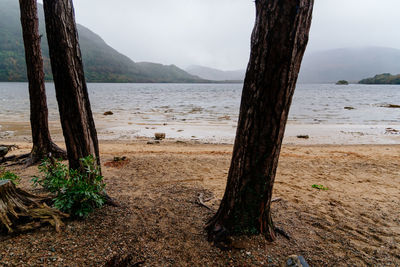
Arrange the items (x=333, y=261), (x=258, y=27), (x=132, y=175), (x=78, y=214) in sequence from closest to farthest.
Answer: (x=258, y=27)
(x=333, y=261)
(x=78, y=214)
(x=132, y=175)

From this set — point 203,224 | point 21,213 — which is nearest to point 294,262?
point 203,224

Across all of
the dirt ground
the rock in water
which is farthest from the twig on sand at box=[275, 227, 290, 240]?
the rock in water

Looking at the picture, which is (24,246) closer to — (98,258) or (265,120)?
(98,258)

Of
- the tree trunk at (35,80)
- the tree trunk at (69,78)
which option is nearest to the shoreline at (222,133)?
the tree trunk at (35,80)

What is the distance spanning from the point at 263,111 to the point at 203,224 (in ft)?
7.02

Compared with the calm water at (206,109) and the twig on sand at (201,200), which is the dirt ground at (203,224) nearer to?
the twig on sand at (201,200)

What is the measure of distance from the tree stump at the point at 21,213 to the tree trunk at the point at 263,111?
2339mm

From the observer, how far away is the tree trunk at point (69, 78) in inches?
126

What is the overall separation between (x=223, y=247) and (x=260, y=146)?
1494 mm

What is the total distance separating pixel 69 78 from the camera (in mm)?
3330

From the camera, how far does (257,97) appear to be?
103 inches

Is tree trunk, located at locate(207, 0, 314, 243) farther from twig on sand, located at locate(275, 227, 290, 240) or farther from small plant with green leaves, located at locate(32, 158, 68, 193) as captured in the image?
small plant with green leaves, located at locate(32, 158, 68, 193)

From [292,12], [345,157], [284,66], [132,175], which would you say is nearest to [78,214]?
[132,175]

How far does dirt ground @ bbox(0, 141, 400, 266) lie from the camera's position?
283 centimetres
